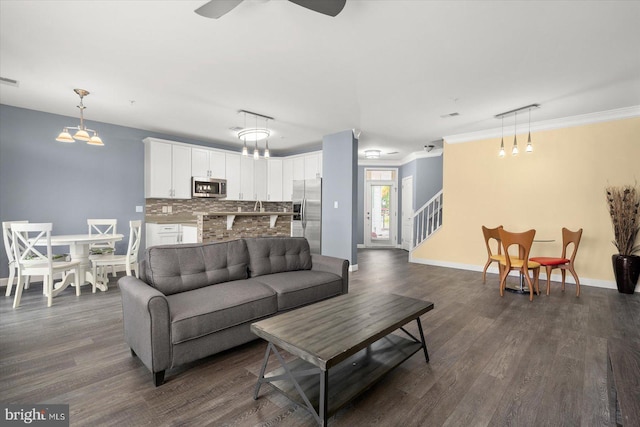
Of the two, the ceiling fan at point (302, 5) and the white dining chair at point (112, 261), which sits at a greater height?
the ceiling fan at point (302, 5)

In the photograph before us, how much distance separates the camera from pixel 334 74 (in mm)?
3391

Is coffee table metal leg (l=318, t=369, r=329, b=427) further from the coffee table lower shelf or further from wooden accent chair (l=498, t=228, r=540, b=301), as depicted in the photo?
wooden accent chair (l=498, t=228, r=540, b=301)

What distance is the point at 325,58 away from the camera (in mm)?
3043

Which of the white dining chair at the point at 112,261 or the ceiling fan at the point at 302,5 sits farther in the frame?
the white dining chair at the point at 112,261

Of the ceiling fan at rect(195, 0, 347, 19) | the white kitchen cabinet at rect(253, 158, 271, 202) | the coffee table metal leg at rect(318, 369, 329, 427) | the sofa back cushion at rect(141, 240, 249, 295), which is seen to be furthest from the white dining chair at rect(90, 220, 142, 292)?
the coffee table metal leg at rect(318, 369, 329, 427)

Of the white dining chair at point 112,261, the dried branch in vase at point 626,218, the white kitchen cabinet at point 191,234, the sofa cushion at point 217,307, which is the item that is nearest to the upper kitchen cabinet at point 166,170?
the white kitchen cabinet at point 191,234

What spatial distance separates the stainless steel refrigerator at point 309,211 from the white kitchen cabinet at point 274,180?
27.8 inches

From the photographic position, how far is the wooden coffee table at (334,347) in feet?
5.22

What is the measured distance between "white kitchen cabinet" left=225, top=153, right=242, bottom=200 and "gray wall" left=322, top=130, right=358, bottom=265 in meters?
2.27

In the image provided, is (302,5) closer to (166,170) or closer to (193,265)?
(193,265)

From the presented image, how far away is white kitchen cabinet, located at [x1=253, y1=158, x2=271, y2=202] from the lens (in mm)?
7523

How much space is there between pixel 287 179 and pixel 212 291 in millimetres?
5188

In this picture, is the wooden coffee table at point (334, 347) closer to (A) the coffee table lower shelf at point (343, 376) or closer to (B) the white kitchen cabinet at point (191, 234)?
(A) the coffee table lower shelf at point (343, 376)

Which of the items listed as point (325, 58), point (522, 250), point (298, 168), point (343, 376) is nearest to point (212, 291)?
point (343, 376)
